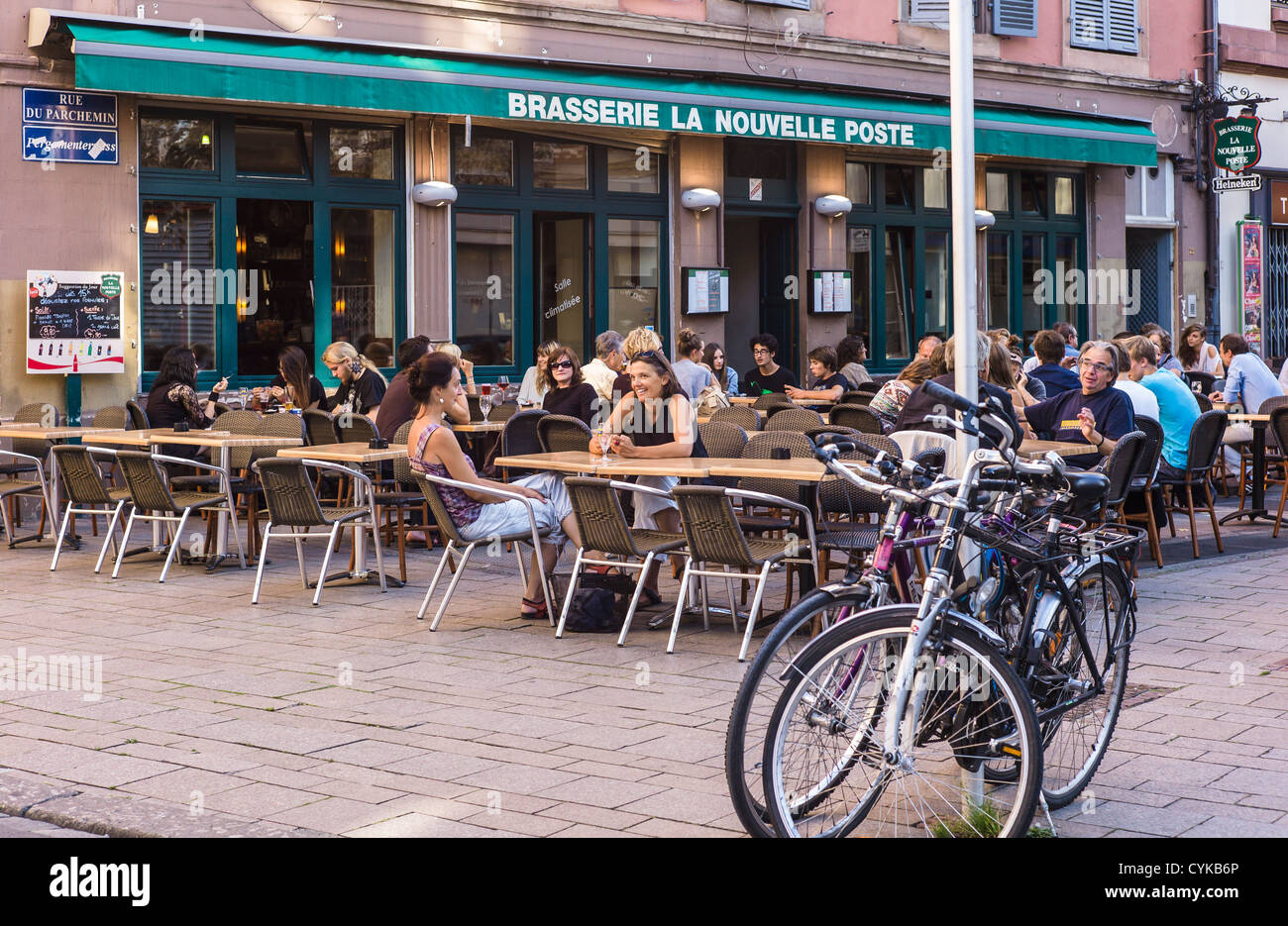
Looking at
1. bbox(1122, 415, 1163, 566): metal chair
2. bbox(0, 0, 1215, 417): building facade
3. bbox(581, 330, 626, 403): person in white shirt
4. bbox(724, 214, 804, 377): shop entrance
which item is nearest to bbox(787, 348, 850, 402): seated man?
bbox(581, 330, 626, 403): person in white shirt

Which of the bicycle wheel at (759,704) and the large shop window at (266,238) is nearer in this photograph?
the bicycle wheel at (759,704)

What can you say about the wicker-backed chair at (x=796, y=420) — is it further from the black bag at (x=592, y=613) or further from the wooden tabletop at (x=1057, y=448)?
the black bag at (x=592, y=613)

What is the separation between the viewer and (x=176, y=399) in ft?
37.2

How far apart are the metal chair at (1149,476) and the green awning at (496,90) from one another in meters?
7.27

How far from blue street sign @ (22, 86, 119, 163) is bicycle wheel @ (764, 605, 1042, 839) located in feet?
35.3

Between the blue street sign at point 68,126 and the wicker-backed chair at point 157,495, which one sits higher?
the blue street sign at point 68,126

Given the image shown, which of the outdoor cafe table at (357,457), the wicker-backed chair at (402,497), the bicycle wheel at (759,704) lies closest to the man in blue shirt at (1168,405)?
the wicker-backed chair at (402,497)

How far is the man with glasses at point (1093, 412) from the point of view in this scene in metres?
9.34

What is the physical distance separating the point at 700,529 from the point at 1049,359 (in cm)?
446

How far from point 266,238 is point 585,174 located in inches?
147

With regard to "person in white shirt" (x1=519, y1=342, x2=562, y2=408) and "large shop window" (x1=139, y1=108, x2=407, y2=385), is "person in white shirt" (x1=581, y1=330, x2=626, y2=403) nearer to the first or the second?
"person in white shirt" (x1=519, y1=342, x2=562, y2=408)

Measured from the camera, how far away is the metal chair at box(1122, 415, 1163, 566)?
9.76 metres
